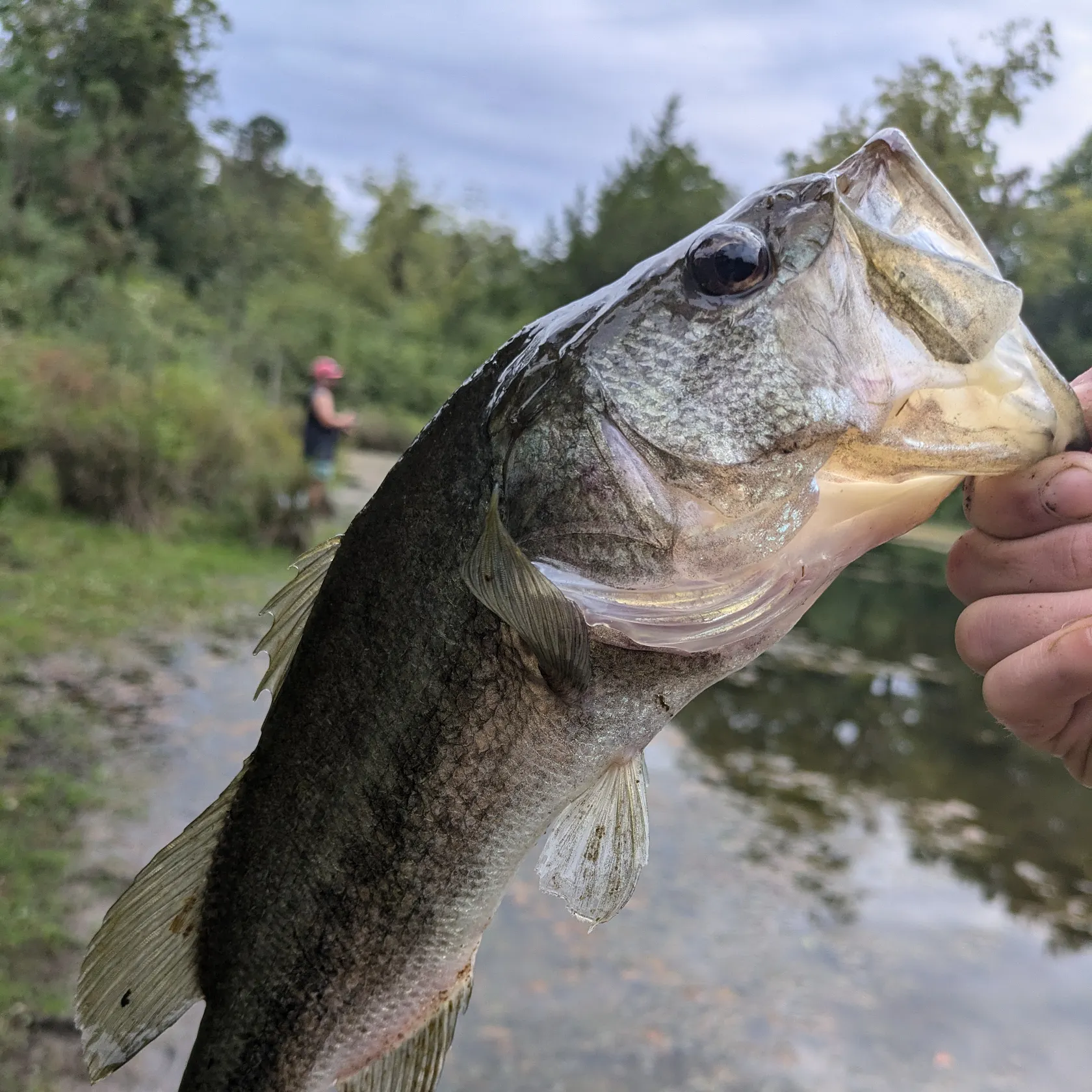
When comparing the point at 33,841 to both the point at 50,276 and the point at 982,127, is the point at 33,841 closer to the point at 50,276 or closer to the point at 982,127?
the point at 982,127

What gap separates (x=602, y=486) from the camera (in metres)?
1.27

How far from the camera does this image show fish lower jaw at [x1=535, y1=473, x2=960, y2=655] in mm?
1250

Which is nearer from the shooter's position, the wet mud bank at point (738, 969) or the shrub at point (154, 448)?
the wet mud bank at point (738, 969)

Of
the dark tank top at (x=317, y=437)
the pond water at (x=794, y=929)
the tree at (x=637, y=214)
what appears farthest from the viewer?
the tree at (x=637, y=214)

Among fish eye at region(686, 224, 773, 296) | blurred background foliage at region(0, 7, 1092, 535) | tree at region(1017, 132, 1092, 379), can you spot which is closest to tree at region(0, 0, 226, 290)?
blurred background foliage at region(0, 7, 1092, 535)

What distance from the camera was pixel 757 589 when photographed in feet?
4.17

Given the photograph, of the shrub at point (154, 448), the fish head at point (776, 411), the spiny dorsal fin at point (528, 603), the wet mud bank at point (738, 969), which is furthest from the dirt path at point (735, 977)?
the shrub at point (154, 448)

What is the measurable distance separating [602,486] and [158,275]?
18071mm

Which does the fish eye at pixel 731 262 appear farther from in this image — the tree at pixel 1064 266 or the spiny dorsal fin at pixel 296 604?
the tree at pixel 1064 266

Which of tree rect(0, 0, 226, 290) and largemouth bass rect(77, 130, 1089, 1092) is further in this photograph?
tree rect(0, 0, 226, 290)

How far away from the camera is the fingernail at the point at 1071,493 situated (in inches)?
50.2

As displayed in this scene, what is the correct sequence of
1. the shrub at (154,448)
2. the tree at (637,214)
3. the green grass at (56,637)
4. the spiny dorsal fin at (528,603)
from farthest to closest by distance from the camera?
the tree at (637,214)
the shrub at (154,448)
the green grass at (56,637)
the spiny dorsal fin at (528,603)

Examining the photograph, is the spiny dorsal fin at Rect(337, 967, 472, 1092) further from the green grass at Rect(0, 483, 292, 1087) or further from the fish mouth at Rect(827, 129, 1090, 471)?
the green grass at Rect(0, 483, 292, 1087)

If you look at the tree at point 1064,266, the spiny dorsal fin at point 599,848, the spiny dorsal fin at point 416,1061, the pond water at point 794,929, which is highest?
the tree at point 1064,266
